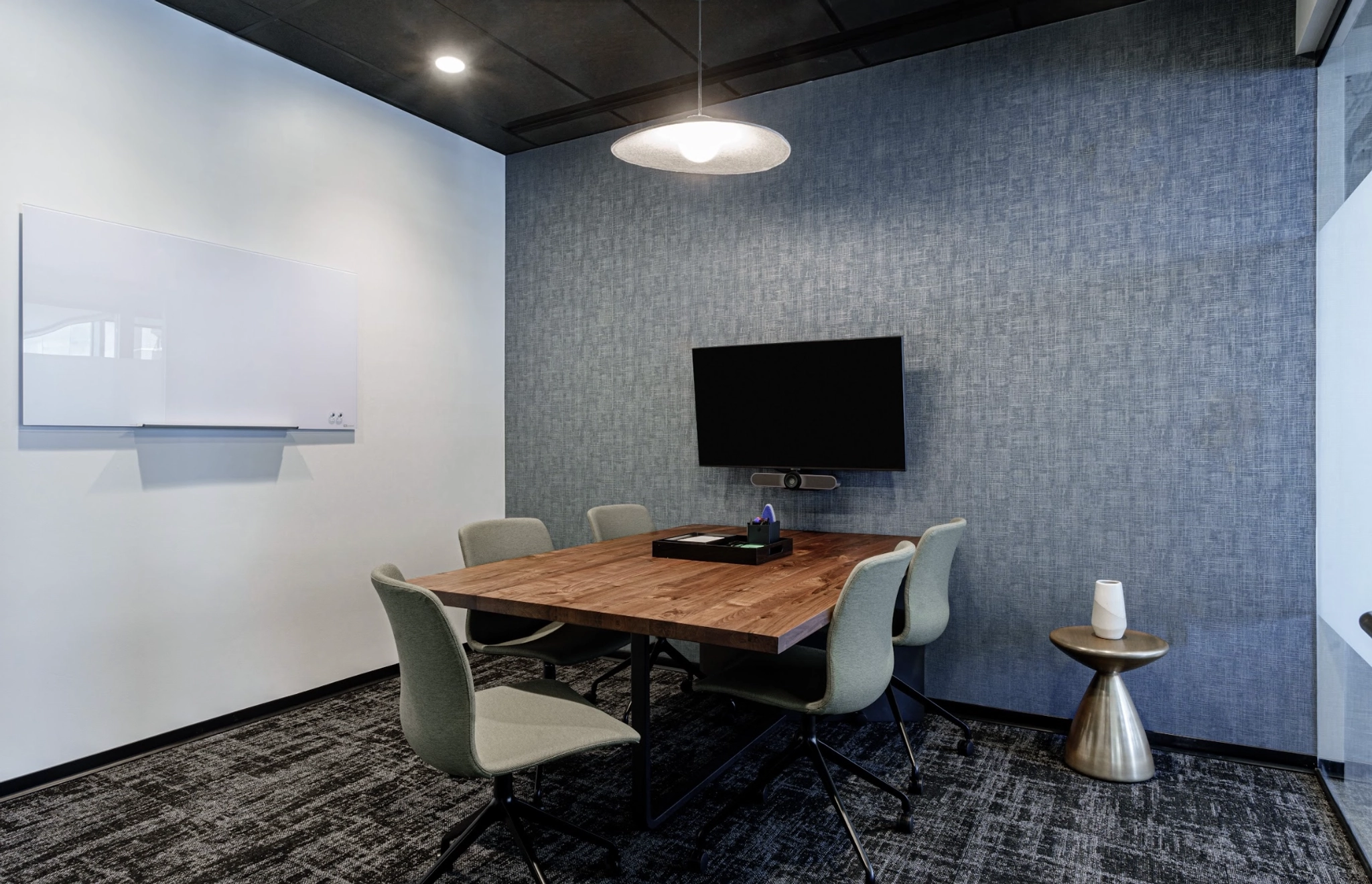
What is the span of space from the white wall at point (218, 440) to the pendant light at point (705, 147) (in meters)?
1.98

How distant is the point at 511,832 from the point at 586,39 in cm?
333

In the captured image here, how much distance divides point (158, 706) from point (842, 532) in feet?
10.6

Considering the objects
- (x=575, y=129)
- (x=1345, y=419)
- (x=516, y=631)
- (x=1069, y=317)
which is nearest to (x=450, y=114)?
(x=575, y=129)

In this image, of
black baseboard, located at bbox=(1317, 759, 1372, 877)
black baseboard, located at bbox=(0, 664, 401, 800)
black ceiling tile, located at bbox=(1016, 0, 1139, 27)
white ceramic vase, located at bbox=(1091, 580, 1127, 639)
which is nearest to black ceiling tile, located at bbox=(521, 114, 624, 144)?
black ceiling tile, located at bbox=(1016, 0, 1139, 27)

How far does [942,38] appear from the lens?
3643 millimetres

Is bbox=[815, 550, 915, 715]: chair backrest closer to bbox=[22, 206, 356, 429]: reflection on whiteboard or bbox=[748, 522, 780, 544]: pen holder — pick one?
bbox=[748, 522, 780, 544]: pen holder

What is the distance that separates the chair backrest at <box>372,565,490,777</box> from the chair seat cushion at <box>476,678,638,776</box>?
76 mm

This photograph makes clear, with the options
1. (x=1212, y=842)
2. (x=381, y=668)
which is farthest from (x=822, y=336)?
(x=381, y=668)

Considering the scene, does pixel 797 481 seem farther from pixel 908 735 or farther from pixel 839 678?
pixel 839 678

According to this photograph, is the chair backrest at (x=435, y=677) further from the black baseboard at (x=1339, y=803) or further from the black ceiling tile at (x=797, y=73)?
the black ceiling tile at (x=797, y=73)

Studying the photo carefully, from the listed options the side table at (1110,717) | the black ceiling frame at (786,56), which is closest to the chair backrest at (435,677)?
the side table at (1110,717)

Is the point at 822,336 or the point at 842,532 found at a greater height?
the point at 822,336

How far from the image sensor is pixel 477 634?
317 centimetres

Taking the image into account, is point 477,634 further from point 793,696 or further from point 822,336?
point 822,336
